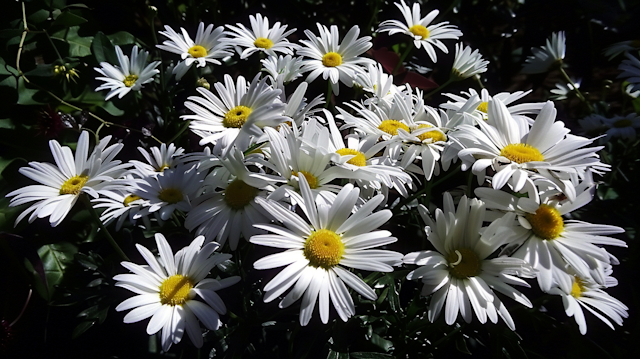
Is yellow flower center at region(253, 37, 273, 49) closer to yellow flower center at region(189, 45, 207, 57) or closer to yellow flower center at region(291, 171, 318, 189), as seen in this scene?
yellow flower center at region(189, 45, 207, 57)

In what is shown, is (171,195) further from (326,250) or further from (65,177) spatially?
(326,250)

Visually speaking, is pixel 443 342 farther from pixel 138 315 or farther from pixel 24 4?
pixel 24 4

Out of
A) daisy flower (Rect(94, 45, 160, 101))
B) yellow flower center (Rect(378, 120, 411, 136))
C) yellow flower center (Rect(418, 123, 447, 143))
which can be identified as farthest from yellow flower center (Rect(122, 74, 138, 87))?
yellow flower center (Rect(418, 123, 447, 143))

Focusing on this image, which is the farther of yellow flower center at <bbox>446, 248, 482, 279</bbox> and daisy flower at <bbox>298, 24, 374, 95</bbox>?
daisy flower at <bbox>298, 24, 374, 95</bbox>

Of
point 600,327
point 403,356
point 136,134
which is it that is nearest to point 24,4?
point 136,134

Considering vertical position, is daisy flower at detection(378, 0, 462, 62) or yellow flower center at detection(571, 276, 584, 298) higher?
daisy flower at detection(378, 0, 462, 62)

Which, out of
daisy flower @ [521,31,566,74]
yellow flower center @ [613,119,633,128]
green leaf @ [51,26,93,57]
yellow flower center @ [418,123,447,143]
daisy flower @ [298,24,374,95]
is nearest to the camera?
yellow flower center @ [418,123,447,143]

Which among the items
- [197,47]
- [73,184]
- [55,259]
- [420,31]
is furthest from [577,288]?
[55,259]
